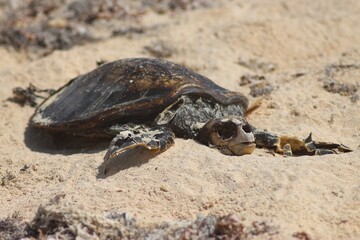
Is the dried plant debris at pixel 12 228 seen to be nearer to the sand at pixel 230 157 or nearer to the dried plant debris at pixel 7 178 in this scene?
the sand at pixel 230 157

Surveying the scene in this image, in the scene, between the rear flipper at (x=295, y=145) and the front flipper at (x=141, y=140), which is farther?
the rear flipper at (x=295, y=145)

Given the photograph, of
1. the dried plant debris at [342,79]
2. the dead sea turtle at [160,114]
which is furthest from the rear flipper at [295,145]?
the dried plant debris at [342,79]

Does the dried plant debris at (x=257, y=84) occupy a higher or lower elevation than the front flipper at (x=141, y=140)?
lower

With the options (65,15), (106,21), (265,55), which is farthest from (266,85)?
(65,15)

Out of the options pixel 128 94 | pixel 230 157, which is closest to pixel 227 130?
pixel 230 157

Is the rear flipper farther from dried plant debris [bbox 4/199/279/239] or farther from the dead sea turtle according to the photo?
dried plant debris [bbox 4/199/279/239]

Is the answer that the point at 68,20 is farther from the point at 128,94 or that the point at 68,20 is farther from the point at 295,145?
the point at 295,145

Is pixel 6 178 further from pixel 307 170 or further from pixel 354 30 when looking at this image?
pixel 354 30
